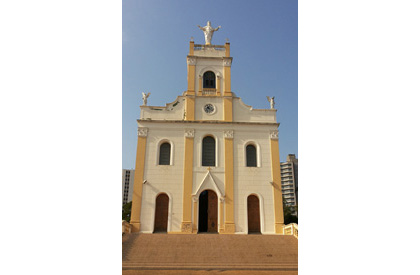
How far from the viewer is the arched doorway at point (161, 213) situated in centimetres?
1485

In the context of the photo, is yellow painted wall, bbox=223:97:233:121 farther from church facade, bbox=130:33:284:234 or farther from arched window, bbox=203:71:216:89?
arched window, bbox=203:71:216:89

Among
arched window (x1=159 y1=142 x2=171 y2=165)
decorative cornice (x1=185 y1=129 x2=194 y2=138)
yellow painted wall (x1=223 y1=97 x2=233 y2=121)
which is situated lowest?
arched window (x1=159 y1=142 x2=171 y2=165)

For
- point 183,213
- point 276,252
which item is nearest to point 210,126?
point 183,213

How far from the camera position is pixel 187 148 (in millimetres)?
15938

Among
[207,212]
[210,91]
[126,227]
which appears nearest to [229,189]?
[207,212]

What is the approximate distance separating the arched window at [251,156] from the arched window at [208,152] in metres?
2.02

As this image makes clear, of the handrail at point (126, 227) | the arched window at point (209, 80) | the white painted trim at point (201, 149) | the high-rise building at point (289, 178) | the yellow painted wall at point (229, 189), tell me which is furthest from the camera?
the high-rise building at point (289, 178)

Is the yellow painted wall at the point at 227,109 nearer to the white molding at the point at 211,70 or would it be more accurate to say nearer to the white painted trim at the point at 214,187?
the white molding at the point at 211,70

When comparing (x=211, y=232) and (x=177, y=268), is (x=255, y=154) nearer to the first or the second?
(x=211, y=232)

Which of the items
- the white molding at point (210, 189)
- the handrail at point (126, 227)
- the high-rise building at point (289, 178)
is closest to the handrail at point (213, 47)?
the white molding at point (210, 189)

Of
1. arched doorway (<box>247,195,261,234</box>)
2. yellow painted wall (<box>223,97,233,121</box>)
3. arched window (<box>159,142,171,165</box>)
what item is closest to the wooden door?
arched doorway (<box>247,195,261,234</box>)

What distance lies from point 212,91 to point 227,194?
6698mm

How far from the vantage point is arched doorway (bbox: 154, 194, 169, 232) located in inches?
585

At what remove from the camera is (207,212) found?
49.8 feet
